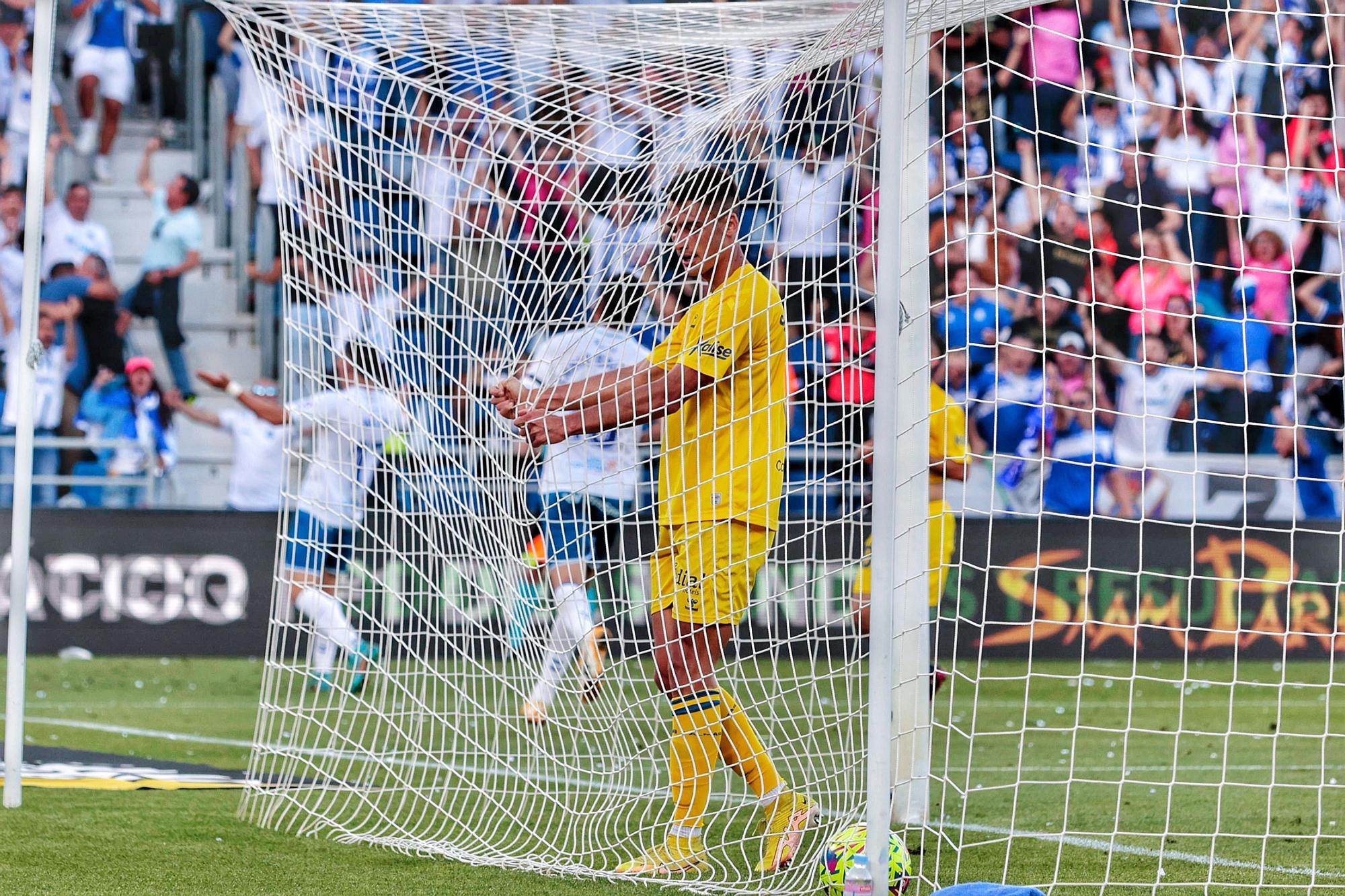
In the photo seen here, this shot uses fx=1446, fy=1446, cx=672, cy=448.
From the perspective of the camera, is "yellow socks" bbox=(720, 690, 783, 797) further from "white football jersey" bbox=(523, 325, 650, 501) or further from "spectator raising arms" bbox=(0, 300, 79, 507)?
"spectator raising arms" bbox=(0, 300, 79, 507)

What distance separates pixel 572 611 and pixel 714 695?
0.74 meters

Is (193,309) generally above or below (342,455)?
above

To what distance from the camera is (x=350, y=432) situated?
5.26m

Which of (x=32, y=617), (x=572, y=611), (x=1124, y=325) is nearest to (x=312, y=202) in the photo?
(x=572, y=611)

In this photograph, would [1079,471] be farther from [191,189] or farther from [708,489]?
[191,189]

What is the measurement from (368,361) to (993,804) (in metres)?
3.02

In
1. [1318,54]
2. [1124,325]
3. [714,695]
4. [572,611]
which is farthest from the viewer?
[1318,54]

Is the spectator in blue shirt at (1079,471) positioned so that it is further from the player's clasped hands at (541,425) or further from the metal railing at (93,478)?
the player's clasped hands at (541,425)

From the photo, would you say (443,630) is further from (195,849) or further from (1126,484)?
(1126,484)

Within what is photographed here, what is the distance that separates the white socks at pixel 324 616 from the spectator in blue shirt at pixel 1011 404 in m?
6.11

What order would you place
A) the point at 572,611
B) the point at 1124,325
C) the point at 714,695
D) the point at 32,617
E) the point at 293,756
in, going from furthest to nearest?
the point at 1124,325, the point at 32,617, the point at 293,756, the point at 572,611, the point at 714,695

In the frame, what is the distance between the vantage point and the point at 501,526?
17.1 feet

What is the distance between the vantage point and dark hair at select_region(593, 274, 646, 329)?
17.0ft

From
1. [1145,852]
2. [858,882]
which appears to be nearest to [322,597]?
[858,882]
